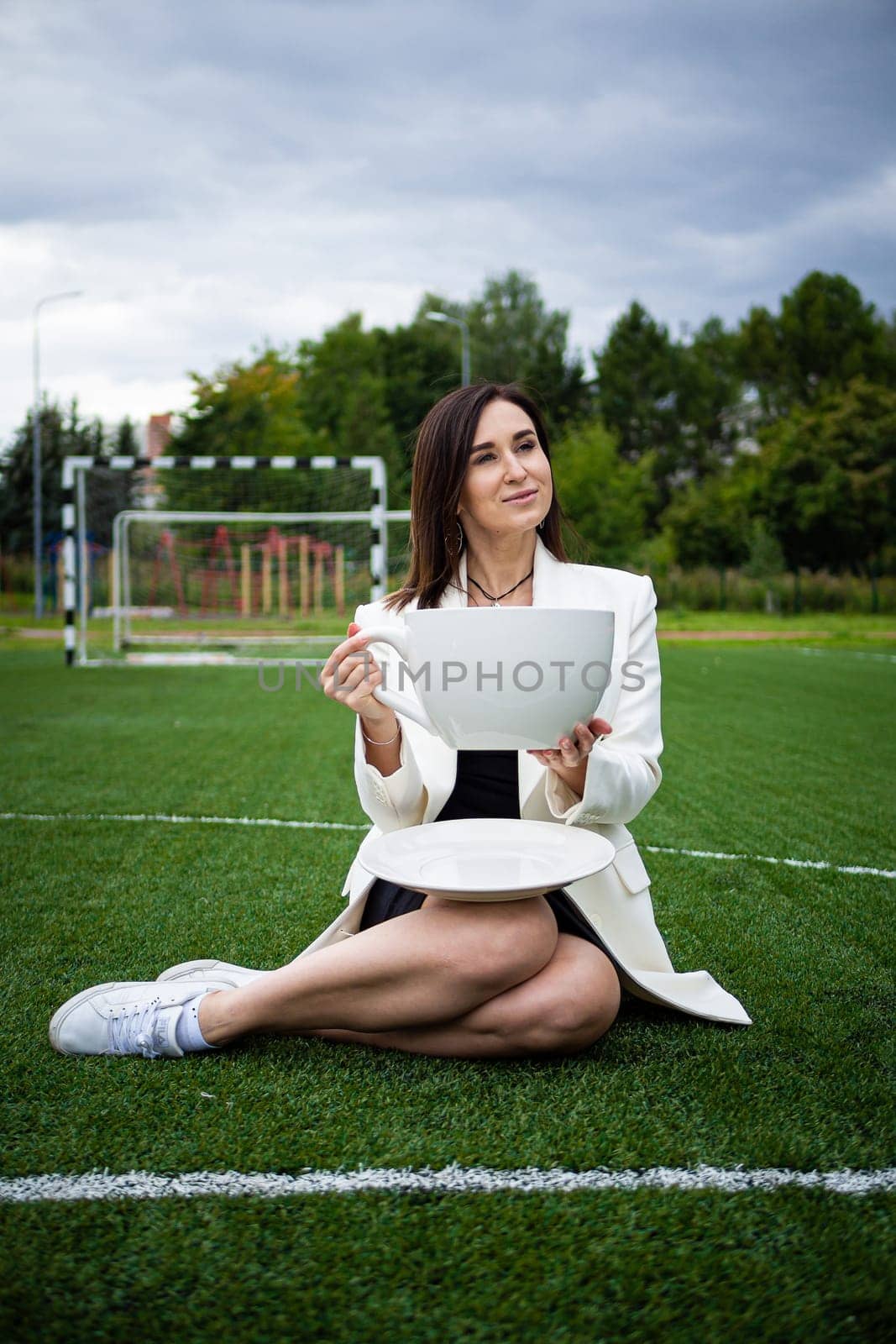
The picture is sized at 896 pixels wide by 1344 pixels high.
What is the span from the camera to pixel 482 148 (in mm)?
23438

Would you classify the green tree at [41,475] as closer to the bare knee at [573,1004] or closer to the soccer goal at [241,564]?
the soccer goal at [241,564]

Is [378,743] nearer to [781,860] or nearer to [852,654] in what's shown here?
[781,860]

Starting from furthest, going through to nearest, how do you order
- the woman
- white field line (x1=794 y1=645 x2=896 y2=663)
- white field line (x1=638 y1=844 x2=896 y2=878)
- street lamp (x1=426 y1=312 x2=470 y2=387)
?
street lamp (x1=426 y1=312 x2=470 y2=387) < white field line (x1=794 y1=645 x2=896 y2=663) < white field line (x1=638 y1=844 x2=896 y2=878) < the woman

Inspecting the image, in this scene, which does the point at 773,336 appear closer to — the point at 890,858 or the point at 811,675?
the point at 811,675

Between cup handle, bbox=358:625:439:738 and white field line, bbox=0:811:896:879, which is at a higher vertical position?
cup handle, bbox=358:625:439:738

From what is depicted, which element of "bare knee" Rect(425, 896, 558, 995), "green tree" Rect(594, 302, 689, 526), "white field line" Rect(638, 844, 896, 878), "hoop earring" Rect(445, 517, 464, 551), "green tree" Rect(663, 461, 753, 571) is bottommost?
"white field line" Rect(638, 844, 896, 878)

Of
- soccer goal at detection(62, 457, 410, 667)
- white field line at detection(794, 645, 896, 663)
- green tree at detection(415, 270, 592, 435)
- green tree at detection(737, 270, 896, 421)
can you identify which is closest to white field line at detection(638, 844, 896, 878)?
white field line at detection(794, 645, 896, 663)

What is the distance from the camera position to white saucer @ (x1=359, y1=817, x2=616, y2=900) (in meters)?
1.34

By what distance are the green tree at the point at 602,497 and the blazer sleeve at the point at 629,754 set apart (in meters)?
23.9

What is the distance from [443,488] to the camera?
5.72ft

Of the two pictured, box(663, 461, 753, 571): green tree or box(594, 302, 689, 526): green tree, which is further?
box(594, 302, 689, 526): green tree

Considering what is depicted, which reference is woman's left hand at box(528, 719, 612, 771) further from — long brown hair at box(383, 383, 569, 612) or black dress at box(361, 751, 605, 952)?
long brown hair at box(383, 383, 569, 612)

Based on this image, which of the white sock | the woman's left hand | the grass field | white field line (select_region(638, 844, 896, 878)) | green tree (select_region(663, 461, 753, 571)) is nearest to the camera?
the grass field

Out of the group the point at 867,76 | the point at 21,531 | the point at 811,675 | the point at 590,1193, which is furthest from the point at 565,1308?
the point at 21,531
